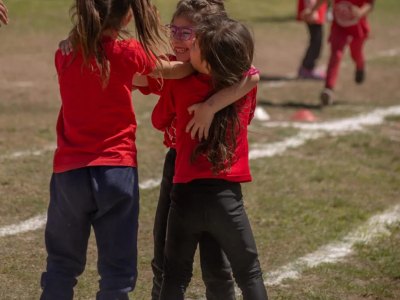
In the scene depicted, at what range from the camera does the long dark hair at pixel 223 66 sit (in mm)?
2807

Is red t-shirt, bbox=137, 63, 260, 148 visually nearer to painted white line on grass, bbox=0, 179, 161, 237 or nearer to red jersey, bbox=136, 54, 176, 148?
red jersey, bbox=136, 54, 176, 148

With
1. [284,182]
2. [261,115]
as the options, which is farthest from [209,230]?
[261,115]

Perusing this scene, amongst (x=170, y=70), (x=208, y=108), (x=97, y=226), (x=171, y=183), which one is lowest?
(x=97, y=226)

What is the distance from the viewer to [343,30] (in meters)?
8.77

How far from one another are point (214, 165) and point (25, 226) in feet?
6.74

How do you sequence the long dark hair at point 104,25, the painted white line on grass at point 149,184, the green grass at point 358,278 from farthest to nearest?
the painted white line on grass at point 149,184 < the green grass at point 358,278 < the long dark hair at point 104,25

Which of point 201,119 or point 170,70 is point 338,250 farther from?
point 170,70

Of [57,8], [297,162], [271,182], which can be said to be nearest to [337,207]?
[271,182]

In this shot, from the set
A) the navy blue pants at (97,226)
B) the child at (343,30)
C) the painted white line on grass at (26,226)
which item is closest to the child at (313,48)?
the child at (343,30)

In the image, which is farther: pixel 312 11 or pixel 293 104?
pixel 293 104

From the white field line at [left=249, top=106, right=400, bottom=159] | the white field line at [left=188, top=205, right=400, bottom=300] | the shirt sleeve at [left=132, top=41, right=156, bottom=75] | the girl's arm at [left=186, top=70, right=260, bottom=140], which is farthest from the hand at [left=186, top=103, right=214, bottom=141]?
the white field line at [left=249, top=106, right=400, bottom=159]

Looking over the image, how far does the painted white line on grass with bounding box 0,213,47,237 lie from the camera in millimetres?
4348

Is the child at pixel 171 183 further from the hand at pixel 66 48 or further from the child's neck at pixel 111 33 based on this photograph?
the hand at pixel 66 48

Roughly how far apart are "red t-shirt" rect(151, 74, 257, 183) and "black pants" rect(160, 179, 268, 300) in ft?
0.14
